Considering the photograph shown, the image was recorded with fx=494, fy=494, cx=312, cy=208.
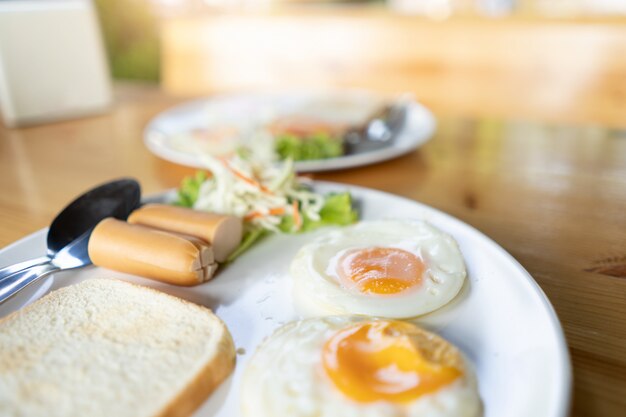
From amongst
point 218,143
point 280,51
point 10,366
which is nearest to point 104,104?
point 218,143

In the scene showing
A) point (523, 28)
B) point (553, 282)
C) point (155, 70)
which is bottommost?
point (155, 70)

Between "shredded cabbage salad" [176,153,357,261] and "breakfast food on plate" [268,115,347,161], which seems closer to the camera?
"shredded cabbage salad" [176,153,357,261]

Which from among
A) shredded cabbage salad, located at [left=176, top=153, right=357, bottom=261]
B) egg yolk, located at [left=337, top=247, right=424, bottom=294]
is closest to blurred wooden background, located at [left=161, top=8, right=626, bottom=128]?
shredded cabbage salad, located at [left=176, top=153, right=357, bottom=261]

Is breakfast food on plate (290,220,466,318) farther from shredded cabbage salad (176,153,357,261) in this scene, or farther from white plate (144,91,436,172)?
white plate (144,91,436,172)

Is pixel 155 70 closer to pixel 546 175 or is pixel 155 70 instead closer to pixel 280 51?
pixel 280 51

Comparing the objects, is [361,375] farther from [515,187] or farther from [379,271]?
[515,187]

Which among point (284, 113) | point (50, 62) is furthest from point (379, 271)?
point (50, 62)
